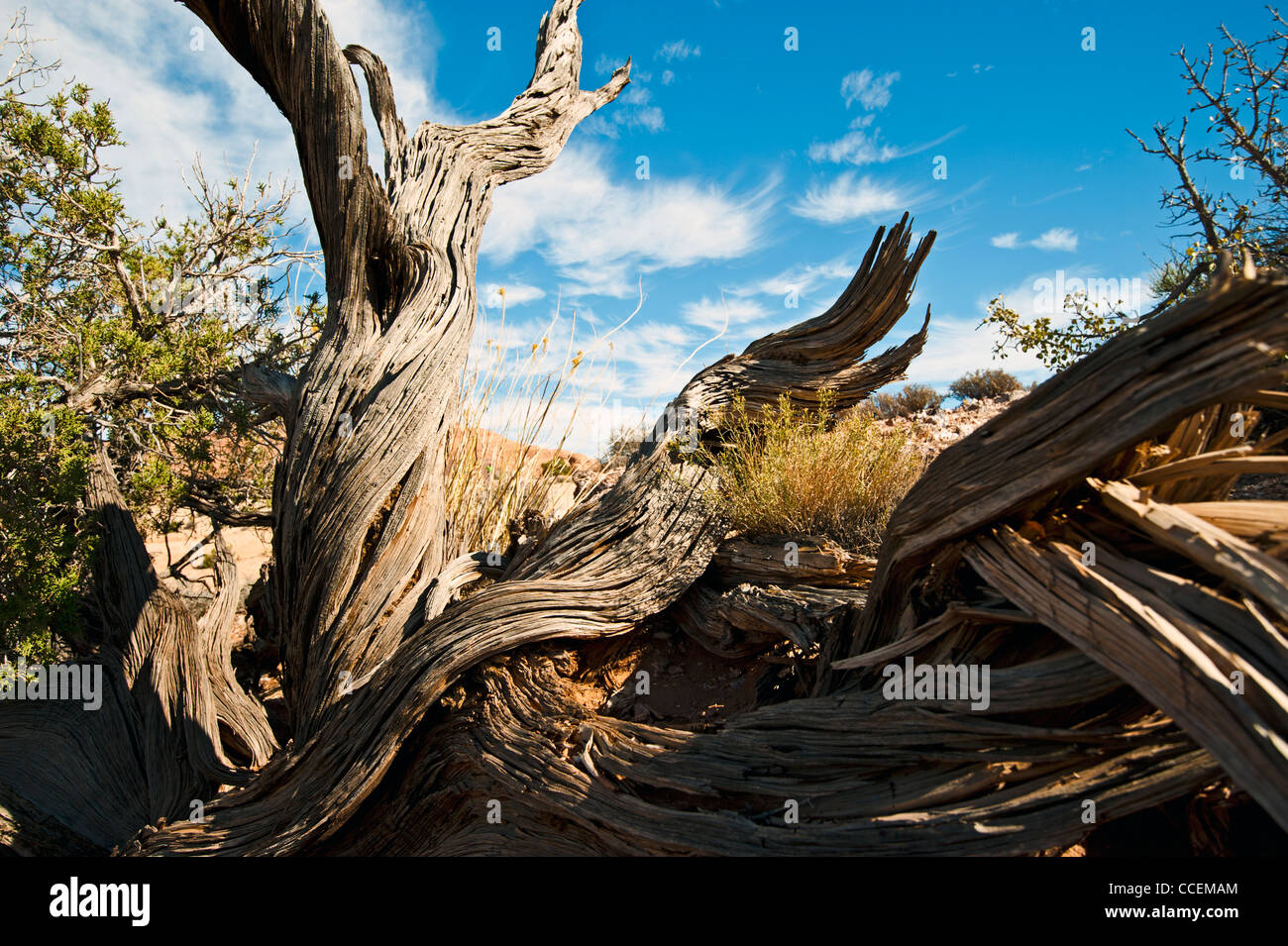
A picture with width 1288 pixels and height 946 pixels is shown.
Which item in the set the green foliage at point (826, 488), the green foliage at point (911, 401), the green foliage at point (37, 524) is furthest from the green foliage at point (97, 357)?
the green foliage at point (911, 401)

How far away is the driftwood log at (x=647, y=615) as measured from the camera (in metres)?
1.85

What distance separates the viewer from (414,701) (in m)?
3.14

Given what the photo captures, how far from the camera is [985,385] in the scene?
1004 centimetres

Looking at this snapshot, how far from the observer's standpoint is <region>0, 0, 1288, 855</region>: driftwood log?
1.85m

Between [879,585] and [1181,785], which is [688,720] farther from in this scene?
[1181,785]

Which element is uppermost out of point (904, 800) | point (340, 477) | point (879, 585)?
point (340, 477)

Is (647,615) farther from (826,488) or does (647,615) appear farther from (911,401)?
(911,401)

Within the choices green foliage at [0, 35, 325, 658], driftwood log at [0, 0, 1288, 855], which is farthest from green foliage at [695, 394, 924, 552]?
green foliage at [0, 35, 325, 658]

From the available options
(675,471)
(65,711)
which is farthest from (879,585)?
(65,711)

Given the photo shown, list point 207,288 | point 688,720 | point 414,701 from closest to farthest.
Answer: point 414,701
point 688,720
point 207,288

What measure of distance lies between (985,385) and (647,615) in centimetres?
794

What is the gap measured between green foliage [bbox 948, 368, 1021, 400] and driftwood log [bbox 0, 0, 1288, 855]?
5.69m

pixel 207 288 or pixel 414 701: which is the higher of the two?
pixel 207 288
